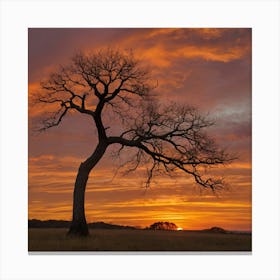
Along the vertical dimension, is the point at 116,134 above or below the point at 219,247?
above

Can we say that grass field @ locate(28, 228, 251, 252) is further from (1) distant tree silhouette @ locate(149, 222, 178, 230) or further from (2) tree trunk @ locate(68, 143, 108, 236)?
(2) tree trunk @ locate(68, 143, 108, 236)

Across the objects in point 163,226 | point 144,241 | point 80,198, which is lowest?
point 144,241

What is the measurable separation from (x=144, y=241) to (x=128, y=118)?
5.53 feet

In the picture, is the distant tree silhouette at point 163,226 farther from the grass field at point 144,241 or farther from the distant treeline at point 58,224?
the distant treeline at point 58,224

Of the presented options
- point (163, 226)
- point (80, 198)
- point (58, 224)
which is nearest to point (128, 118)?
point (80, 198)

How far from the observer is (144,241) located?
913cm

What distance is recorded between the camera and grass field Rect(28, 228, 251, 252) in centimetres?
907

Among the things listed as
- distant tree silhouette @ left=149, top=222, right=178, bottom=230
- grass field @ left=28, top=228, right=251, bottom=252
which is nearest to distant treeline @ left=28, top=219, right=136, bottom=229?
grass field @ left=28, top=228, right=251, bottom=252

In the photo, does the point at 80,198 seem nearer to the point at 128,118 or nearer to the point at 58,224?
the point at 58,224

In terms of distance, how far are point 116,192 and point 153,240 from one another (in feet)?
2.64

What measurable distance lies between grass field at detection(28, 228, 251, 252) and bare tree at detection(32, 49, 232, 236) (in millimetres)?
292
